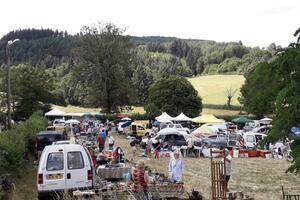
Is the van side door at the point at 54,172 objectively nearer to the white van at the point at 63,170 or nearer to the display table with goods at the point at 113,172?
the white van at the point at 63,170

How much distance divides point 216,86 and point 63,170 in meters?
128

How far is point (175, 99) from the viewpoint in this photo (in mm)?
80750

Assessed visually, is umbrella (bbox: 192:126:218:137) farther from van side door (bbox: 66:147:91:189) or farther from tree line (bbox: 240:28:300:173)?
tree line (bbox: 240:28:300:173)

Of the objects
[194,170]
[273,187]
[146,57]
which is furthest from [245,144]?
[146,57]

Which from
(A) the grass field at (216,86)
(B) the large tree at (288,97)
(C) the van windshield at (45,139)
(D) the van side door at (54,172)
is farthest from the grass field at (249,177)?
(A) the grass field at (216,86)

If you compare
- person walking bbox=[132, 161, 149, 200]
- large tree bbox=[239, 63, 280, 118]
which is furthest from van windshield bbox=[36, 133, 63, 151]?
large tree bbox=[239, 63, 280, 118]

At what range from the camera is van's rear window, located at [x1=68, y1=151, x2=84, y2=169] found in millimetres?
15438

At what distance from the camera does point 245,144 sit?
37938mm

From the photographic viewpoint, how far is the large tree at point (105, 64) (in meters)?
76.6

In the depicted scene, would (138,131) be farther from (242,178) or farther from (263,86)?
(263,86)

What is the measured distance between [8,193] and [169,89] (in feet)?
221

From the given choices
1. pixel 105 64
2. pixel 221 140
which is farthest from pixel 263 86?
pixel 105 64

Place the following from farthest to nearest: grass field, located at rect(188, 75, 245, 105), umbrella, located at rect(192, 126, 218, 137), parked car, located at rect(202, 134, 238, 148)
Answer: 1. grass field, located at rect(188, 75, 245, 105)
2. umbrella, located at rect(192, 126, 218, 137)
3. parked car, located at rect(202, 134, 238, 148)

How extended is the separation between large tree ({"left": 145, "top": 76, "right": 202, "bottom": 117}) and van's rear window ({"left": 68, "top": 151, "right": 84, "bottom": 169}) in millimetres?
61954
